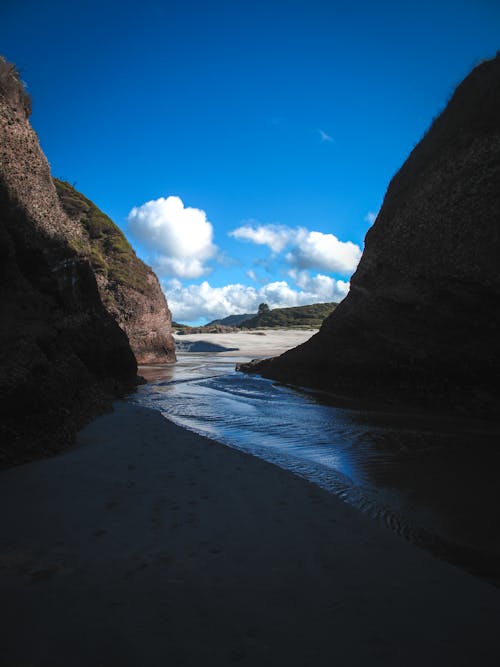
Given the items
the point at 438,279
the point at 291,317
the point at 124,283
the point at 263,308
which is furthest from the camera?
the point at 263,308

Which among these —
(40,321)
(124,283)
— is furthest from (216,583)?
(124,283)

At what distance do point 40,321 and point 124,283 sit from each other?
2025 centimetres

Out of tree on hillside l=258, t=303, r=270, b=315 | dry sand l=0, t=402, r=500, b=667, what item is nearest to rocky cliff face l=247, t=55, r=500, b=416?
dry sand l=0, t=402, r=500, b=667

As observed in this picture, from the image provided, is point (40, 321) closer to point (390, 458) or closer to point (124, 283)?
point (390, 458)

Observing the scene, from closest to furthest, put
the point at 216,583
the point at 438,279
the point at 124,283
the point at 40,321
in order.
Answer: the point at 216,583
the point at 40,321
the point at 438,279
the point at 124,283

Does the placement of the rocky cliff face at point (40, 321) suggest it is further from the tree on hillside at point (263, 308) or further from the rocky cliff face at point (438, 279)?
the tree on hillside at point (263, 308)

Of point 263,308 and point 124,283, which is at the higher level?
point 263,308

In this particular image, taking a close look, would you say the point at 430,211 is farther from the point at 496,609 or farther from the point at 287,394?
the point at 496,609

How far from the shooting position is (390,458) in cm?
579

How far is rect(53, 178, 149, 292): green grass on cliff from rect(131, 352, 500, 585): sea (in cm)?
1881

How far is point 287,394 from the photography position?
1231 centimetres

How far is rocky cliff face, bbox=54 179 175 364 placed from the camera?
26.7 meters

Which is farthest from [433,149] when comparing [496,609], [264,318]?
[264,318]

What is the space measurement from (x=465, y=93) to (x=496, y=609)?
39.8 feet
